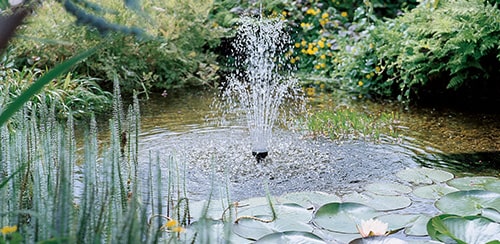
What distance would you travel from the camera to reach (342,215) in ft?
8.54

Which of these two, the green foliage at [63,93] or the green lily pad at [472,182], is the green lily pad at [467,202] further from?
the green foliage at [63,93]

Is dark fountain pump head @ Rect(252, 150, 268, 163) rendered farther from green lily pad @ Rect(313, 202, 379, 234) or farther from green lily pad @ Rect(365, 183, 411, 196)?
green lily pad @ Rect(313, 202, 379, 234)

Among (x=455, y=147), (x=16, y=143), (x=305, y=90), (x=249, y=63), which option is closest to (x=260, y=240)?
(x=16, y=143)

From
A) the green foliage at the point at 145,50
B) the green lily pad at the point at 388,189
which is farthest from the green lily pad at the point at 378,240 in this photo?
the green foliage at the point at 145,50

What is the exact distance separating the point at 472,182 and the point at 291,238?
1.31 m

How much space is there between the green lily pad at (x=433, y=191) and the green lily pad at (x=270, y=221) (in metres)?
0.68

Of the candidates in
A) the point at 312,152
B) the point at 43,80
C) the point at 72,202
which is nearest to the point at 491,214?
the point at 312,152

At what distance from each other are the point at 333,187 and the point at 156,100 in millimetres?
3090

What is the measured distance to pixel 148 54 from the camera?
6.38 m

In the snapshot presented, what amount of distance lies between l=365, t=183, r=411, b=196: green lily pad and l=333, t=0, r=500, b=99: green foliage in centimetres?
215

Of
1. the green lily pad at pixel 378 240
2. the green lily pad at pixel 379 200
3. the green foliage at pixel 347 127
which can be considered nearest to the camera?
the green lily pad at pixel 378 240

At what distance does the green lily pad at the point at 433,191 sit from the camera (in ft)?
9.74

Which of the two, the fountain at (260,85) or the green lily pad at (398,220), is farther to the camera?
the fountain at (260,85)

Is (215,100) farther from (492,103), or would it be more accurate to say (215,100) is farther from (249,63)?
(492,103)
